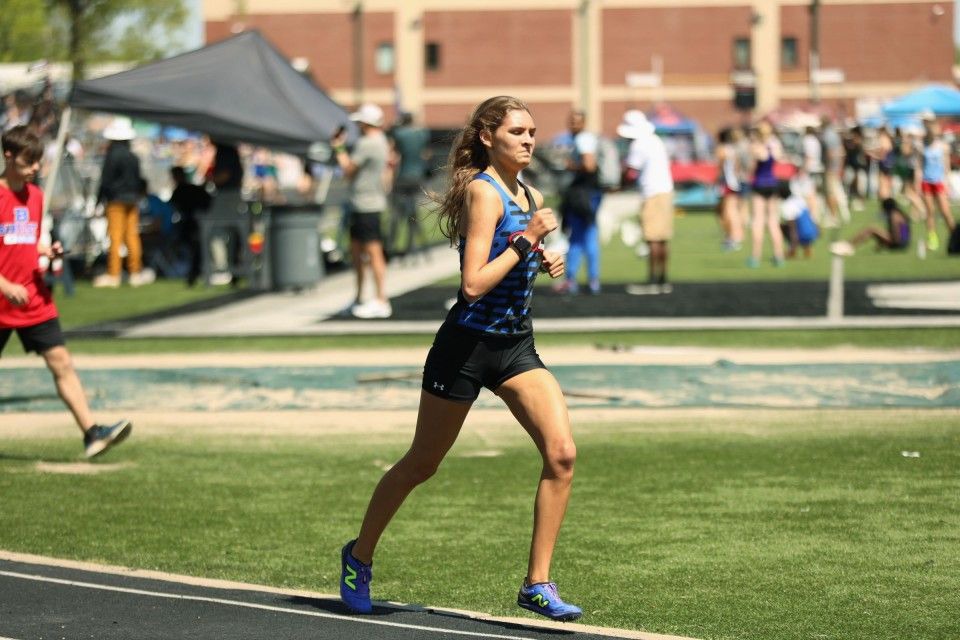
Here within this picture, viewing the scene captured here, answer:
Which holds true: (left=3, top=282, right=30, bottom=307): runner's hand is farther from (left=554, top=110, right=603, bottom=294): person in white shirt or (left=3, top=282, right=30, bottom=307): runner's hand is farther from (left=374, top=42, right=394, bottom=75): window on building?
(left=374, top=42, right=394, bottom=75): window on building

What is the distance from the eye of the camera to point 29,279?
977 cm

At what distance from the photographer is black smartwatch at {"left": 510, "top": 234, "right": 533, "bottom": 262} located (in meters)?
6.00

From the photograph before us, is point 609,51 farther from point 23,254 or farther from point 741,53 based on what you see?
point 23,254

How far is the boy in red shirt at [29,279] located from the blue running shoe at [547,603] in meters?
4.28

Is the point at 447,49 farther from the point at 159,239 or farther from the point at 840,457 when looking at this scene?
the point at 840,457

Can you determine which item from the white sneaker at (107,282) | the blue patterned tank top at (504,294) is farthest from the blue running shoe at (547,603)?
the white sneaker at (107,282)

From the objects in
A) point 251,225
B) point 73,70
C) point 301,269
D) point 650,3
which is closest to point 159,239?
point 251,225

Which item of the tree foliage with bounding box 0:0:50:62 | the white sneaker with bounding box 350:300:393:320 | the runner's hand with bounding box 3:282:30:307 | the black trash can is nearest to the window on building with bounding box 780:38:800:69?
the tree foliage with bounding box 0:0:50:62

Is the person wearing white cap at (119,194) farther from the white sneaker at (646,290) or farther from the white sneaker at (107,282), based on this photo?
the white sneaker at (646,290)

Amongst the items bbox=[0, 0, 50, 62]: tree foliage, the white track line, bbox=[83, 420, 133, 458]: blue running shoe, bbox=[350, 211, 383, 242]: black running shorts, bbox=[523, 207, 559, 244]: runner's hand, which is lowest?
the white track line

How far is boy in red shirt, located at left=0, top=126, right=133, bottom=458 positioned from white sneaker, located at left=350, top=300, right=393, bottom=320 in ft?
25.3

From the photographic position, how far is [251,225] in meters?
23.0

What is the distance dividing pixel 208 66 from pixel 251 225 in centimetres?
212

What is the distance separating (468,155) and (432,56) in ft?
257
